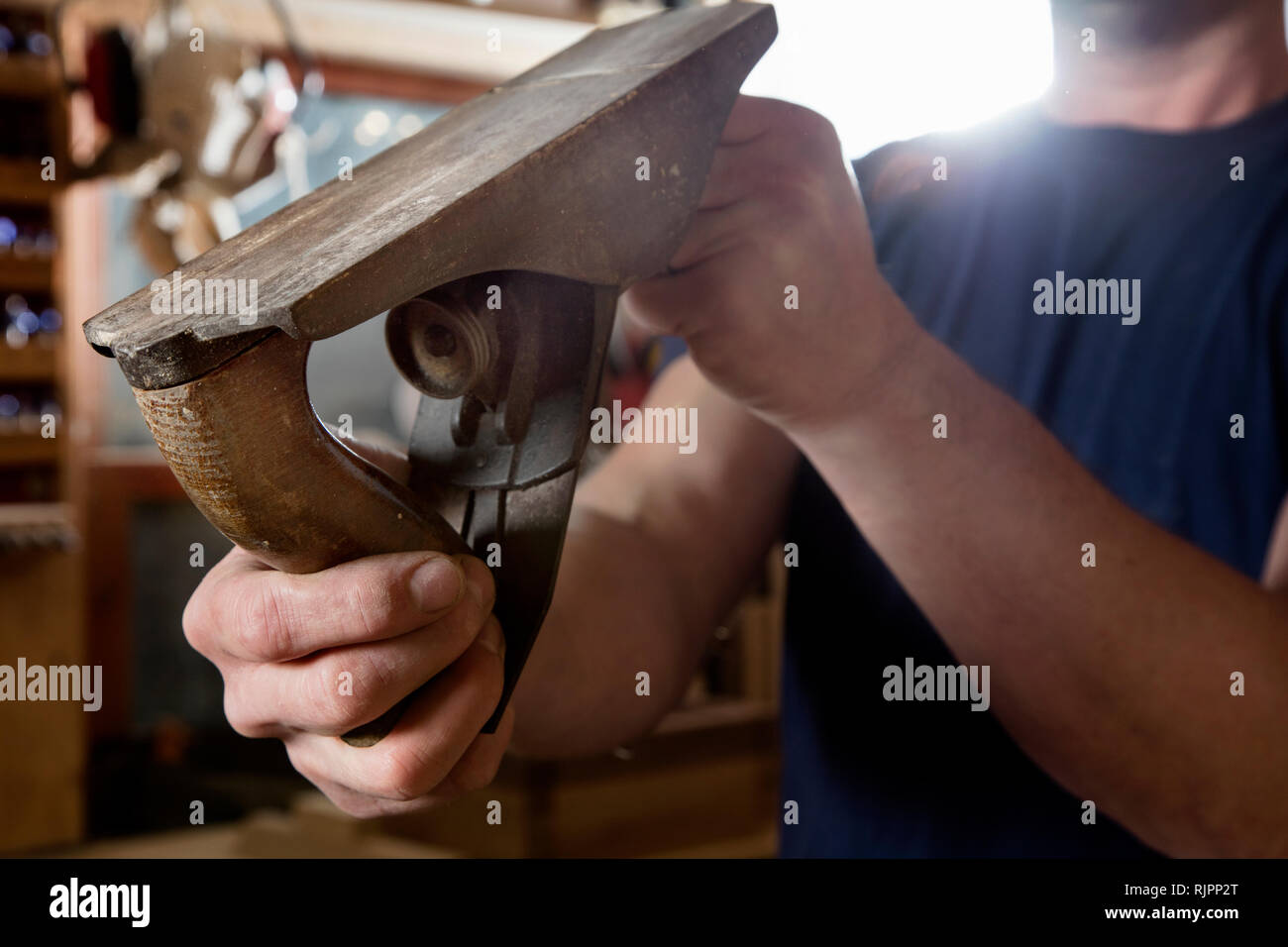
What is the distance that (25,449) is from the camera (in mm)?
2205

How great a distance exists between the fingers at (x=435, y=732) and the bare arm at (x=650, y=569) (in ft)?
0.67

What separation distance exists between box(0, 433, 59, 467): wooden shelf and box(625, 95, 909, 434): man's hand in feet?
7.05

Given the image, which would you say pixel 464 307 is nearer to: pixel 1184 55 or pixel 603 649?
pixel 603 649

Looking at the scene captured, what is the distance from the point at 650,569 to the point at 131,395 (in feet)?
5.68

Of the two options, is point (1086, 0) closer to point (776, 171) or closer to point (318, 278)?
point (776, 171)

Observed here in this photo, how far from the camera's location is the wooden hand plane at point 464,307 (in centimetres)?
30

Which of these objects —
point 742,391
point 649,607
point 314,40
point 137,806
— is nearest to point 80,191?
point 314,40

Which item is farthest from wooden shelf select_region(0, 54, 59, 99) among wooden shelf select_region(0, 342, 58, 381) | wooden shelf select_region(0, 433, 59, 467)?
wooden shelf select_region(0, 433, 59, 467)

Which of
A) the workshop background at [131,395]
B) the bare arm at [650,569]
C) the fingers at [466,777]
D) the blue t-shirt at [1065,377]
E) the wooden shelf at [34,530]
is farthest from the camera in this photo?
the wooden shelf at [34,530]

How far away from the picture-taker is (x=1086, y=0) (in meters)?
0.77

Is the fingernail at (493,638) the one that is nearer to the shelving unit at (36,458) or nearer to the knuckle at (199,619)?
the knuckle at (199,619)

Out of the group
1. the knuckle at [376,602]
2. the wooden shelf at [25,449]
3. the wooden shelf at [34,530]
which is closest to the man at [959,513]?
the knuckle at [376,602]

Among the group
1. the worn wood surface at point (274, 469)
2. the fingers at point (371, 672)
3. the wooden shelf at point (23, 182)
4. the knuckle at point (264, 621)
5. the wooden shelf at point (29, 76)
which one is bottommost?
the fingers at point (371, 672)

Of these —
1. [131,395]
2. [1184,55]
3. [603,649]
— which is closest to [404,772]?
[603,649]
